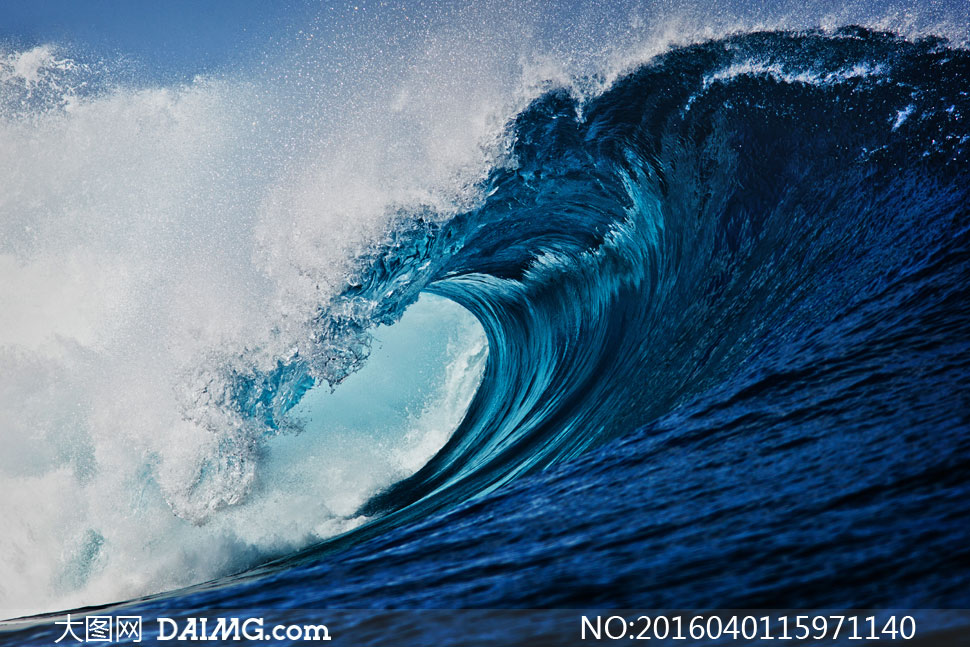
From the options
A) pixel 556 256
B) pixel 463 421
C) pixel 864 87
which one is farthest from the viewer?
pixel 463 421

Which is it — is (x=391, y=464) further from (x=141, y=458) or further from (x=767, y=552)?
(x=767, y=552)

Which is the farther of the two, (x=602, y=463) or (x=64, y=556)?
(x=64, y=556)

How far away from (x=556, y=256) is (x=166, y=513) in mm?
4443

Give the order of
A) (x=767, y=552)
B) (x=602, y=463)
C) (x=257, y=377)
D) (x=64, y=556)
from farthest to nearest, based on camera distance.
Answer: (x=64, y=556) → (x=257, y=377) → (x=602, y=463) → (x=767, y=552)

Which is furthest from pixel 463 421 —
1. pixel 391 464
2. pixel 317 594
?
pixel 317 594

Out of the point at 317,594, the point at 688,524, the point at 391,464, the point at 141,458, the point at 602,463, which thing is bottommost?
the point at 317,594

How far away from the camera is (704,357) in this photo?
3967mm

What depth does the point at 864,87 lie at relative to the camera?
5250mm

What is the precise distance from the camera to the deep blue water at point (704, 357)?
1.72m

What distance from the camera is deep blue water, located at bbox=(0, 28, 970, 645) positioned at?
1721 millimetres

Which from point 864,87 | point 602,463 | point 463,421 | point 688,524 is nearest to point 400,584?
point 688,524

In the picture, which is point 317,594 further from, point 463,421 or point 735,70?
point 463,421

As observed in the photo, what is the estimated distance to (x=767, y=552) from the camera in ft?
5.41

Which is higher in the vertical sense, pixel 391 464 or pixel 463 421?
pixel 463 421
